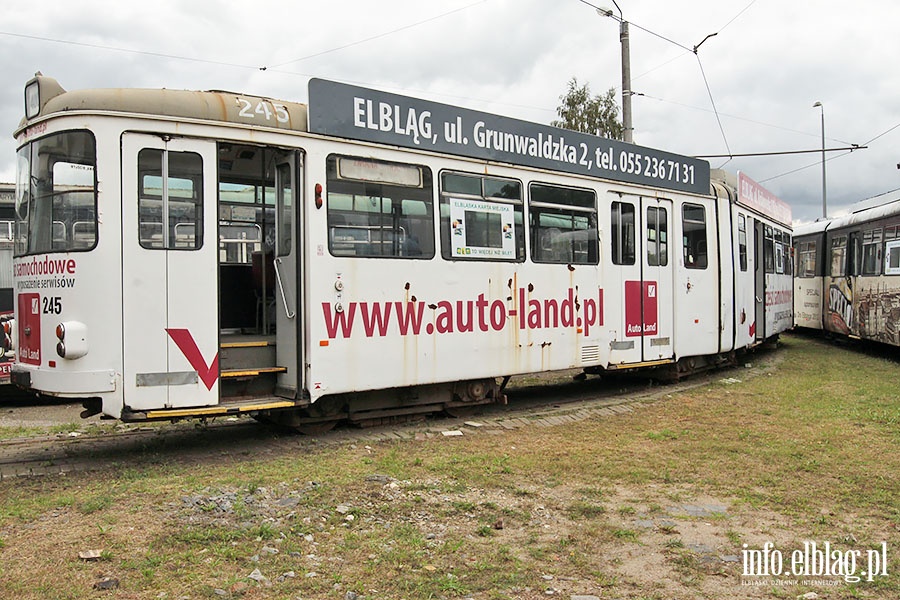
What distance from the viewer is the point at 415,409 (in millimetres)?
8953

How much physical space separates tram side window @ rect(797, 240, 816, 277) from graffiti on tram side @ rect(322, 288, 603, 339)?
516 inches

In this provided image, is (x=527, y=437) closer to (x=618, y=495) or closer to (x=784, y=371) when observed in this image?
(x=618, y=495)

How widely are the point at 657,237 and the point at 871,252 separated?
7961 mm

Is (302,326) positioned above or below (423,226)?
below

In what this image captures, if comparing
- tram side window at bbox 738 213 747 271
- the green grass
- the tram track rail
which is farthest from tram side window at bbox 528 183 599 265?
tram side window at bbox 738 213 747 271

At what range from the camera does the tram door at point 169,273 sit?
6.68m

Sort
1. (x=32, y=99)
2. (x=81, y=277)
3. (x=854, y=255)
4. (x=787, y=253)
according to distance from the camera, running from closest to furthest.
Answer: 1. (x=81, y=277)
2. (x=32, y=99)
3. (x=854, y=255)
4. (x=787, y=253)

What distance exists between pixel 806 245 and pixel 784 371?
30.9 ft

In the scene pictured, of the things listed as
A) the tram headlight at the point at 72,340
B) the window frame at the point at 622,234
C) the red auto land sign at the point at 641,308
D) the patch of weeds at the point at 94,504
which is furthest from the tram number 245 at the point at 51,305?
the red auto land sign at the point at 641,308

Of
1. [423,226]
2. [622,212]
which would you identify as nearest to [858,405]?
[622,212]

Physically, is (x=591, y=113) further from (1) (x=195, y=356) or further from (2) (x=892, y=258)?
(1) (x=195, y=356)

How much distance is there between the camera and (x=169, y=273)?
6832 mm

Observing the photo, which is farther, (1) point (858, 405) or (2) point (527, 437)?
(1) point (858, 405)

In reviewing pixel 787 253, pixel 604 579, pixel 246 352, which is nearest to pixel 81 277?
pixel 246 352
